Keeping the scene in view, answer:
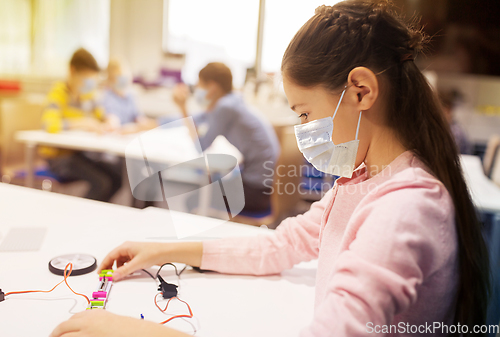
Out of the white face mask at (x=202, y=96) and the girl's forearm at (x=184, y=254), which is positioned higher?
the white face mask at (x=202, y=96)

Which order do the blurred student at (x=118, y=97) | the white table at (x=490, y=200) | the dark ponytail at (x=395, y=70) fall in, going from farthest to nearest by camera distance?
the blurred student at (x=118, y=97) → the white table at (x=490, y=200) → the dark ponytail at (x=395, y=70)

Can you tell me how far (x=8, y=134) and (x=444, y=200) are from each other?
115 inches

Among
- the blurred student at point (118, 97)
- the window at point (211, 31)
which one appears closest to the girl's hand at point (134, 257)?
the blurred student at point (118, 97)

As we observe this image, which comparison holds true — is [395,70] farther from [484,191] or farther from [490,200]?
[484,191]

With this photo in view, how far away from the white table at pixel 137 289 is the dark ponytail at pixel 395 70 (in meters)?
0.33

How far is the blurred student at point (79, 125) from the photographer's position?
261 cm

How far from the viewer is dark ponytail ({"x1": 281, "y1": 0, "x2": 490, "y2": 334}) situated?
59 cm

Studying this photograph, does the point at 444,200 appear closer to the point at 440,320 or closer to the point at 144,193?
the point at 440,320

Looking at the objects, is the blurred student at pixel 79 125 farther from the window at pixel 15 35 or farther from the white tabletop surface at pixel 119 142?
the window at pixel 15 35

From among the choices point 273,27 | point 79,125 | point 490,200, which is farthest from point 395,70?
point 273,27

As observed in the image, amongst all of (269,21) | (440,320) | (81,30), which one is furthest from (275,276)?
(81,30)

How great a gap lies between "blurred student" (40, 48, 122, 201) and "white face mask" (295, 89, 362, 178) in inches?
91.0

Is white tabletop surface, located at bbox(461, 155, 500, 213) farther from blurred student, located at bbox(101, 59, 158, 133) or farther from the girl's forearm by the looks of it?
blurred student, located at bbox(101, 59, 158, 133)

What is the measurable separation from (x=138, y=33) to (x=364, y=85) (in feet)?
15.2
